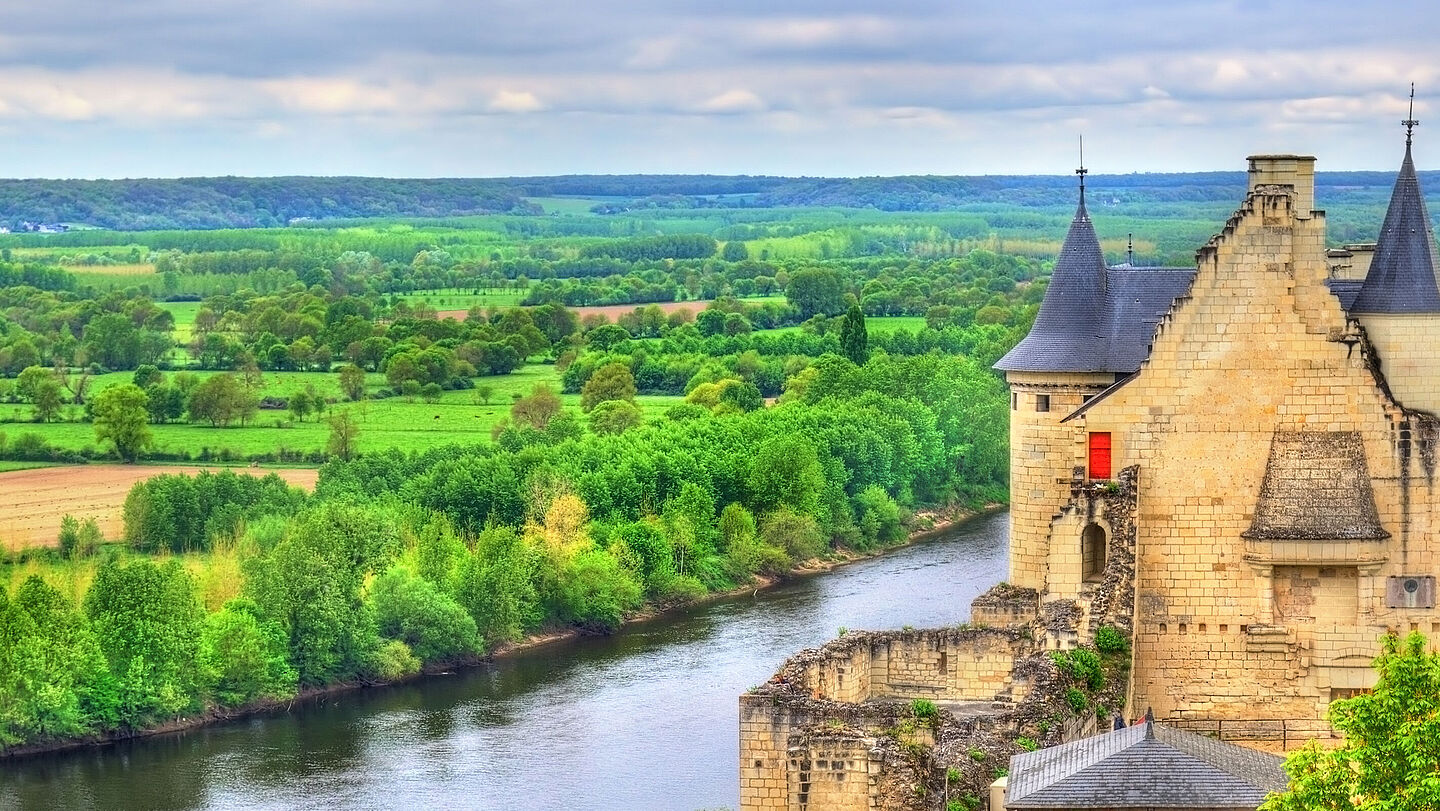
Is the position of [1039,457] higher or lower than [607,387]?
higher

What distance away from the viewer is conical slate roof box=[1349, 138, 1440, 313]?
30000mm

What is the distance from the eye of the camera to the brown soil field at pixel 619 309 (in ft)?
574

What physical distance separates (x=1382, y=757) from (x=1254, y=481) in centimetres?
909

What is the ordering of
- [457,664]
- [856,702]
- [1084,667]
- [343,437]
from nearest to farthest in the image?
[1084,667] → [856,702] → [457,664] → [343,437]

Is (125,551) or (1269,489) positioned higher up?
(1269,489)

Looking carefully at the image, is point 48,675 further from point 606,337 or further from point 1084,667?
point 606,337

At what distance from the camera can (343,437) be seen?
331ft

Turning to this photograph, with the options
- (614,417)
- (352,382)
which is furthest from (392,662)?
(352,382)

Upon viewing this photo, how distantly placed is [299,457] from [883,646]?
2768 inches

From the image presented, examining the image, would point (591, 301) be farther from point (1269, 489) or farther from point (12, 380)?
point (1269, 489)

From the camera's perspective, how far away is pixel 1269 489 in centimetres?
2950

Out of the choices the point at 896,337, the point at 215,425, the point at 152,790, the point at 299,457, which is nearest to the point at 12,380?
the point at 215,425

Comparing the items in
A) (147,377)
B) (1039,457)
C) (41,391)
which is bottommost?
(147,377)

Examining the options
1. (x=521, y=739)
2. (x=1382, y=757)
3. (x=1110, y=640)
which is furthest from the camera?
(x=521, y=739)
